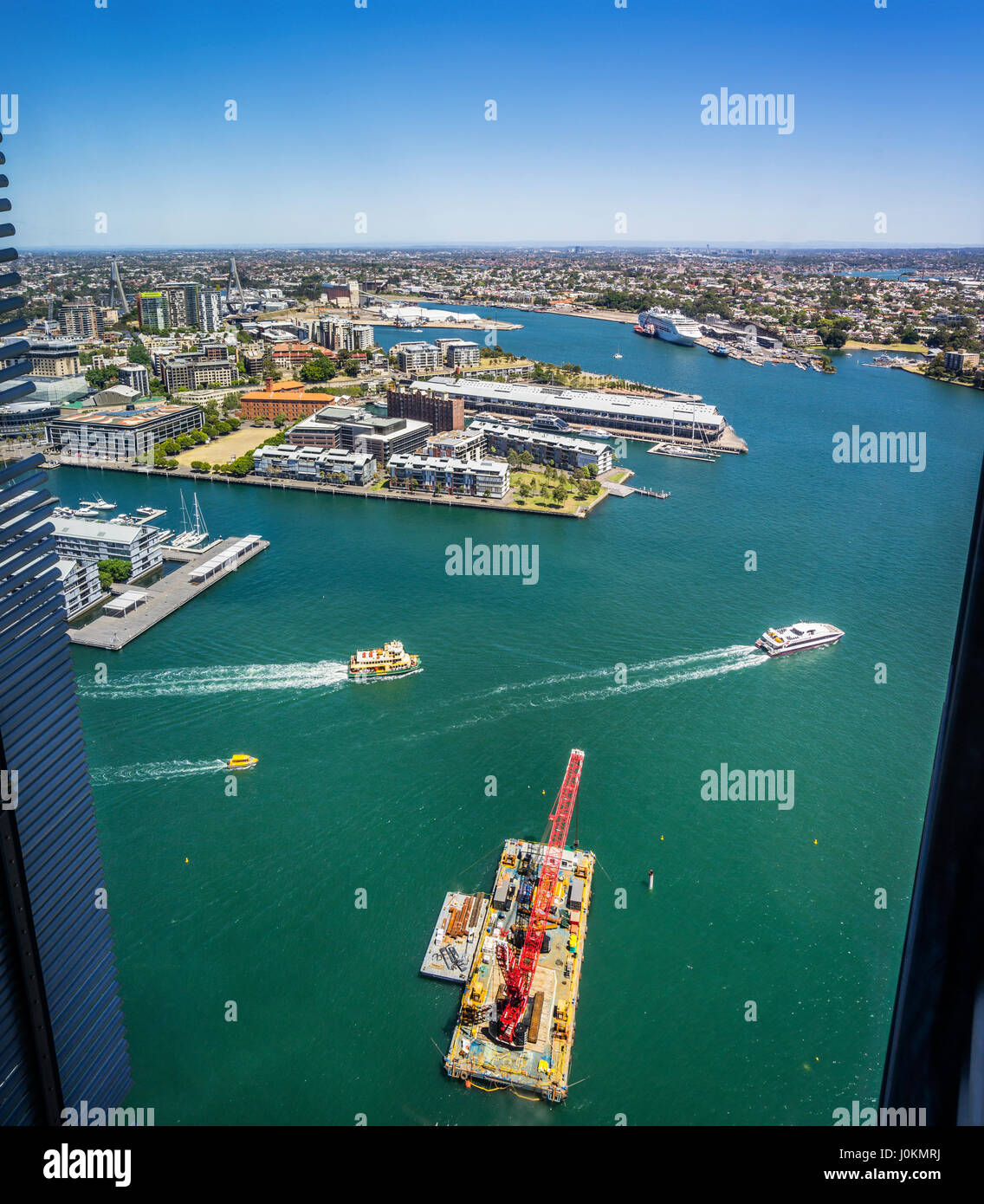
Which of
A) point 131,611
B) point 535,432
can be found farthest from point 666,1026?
point 535,432

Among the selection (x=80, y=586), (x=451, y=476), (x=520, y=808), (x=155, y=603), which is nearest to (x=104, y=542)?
(x=80, y=586)

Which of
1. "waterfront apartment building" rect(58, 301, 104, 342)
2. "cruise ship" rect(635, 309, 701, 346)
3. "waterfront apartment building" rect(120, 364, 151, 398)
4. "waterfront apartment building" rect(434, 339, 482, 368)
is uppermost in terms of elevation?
"waterfront apartment building" rect(58, 301, 104, 342)

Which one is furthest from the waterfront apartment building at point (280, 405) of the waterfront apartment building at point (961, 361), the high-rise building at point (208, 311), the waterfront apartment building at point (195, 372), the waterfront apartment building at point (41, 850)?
the waterfront apartment building at point (961, 361)

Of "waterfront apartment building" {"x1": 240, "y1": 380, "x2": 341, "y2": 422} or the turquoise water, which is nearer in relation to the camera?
the turquoise water

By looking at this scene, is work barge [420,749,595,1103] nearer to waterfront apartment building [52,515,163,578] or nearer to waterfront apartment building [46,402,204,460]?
waterfront apartment building [52,515,163,578]

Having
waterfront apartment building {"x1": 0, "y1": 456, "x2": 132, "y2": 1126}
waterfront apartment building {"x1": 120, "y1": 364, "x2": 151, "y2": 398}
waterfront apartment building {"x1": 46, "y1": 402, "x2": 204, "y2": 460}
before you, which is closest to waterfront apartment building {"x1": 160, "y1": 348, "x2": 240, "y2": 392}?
waterfront apartment building {"x1": 120, "y1": 364, "x2": 151, "y2": 398}

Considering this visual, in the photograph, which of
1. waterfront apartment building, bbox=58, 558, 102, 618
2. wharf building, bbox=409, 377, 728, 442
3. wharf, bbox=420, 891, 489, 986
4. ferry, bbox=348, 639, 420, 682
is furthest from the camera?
wharf building, bbox=409, 377, 728, 442

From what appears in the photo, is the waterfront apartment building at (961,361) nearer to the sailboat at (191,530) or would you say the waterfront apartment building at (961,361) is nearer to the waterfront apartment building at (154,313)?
the sailboat at (191,530)
